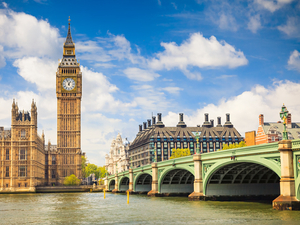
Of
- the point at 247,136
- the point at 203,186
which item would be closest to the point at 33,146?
the point at 247,136

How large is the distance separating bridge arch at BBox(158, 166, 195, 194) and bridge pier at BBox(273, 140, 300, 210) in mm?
31823

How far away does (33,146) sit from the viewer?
131 meters

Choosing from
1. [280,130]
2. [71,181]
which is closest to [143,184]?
[280,130]

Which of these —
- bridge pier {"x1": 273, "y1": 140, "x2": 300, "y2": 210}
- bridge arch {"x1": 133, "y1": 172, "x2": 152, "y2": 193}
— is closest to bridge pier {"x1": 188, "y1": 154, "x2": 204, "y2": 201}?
bridge pier {"x1": 273, "y1": 140, "x2": 300, "y2": 210}

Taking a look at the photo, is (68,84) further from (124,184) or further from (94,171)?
(124,184)

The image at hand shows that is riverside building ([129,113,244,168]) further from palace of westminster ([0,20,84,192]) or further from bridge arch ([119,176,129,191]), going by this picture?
bridge arch ([119,176,129,191])

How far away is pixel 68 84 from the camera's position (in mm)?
162250

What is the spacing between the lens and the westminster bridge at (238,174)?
120 ft

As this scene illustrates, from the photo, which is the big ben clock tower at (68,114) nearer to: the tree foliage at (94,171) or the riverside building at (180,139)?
the riverside building at (180,139)

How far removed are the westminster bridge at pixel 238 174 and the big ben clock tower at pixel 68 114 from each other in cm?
7328

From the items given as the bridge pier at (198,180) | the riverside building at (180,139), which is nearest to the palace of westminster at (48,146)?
the riverside building at (180,139)

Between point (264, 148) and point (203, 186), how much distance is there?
50.0 feet

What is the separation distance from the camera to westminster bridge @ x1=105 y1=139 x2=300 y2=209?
120 ft

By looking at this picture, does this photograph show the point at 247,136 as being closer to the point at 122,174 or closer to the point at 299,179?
the point at 122,174
